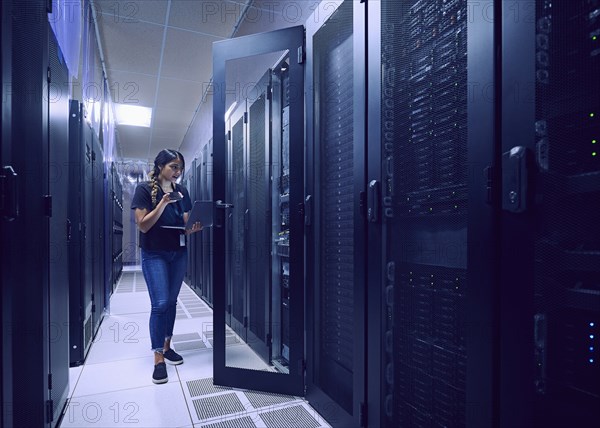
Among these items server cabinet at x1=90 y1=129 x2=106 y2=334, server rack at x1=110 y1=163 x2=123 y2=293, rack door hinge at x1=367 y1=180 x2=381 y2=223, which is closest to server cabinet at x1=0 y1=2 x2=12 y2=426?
rack door hinge at x1=367 y1=180 x2=381 y2=223

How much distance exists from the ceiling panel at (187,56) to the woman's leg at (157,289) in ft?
8.52

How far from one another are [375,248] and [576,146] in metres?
0.68

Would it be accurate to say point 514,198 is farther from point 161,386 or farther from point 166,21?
point 166,21

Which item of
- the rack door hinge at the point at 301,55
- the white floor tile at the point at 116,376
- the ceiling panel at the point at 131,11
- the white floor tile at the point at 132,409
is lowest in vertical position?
the white floor tile at the point at 116,376

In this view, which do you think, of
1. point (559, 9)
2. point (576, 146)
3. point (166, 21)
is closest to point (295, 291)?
point (576, 146)

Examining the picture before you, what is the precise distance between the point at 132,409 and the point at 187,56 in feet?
12.0

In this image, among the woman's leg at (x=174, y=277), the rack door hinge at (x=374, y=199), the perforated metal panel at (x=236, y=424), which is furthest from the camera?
the woman's leg at (x=174, y=277)

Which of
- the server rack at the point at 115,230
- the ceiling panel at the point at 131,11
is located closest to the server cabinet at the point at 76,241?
the ceiling panel at the point at 131,11

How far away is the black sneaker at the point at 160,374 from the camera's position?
1.95 meters

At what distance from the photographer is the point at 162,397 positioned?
1781 millimetres

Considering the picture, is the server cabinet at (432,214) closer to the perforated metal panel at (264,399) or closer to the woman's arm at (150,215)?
the perforated metal panel at (264,399)

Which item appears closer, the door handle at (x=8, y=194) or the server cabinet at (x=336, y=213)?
the door handle at (x=8, y=194)

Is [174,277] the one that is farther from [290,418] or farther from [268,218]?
[290,418]

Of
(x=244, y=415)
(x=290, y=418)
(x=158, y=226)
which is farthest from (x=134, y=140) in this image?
(x=290, y=418)
